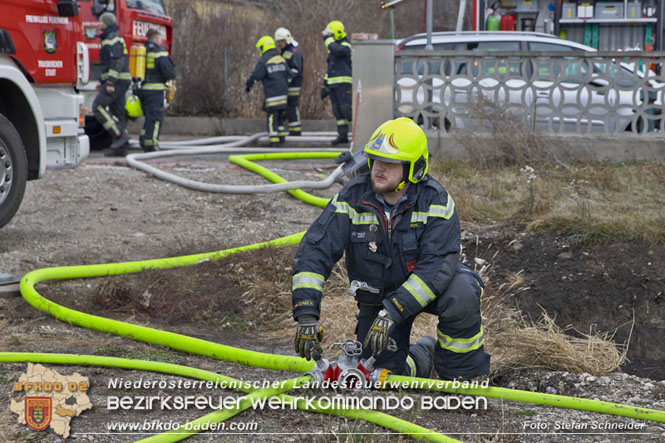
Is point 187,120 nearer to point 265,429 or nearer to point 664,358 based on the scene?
point 664,358

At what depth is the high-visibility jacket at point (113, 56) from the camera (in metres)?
10.5

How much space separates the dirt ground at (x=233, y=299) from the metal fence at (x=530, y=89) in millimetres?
1831

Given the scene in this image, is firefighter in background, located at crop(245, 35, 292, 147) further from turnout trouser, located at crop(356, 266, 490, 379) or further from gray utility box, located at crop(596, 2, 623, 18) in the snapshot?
turnout trouser, located at crop(356, 266, 490, 379)

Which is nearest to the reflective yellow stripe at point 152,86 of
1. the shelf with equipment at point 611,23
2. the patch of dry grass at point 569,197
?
the patch of dry grass at point 569,197

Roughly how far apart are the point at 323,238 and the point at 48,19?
3997 mm

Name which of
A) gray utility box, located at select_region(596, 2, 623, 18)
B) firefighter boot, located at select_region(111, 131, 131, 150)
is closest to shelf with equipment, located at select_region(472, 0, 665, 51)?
gray utility box, located at select_region(596, 2, 623, 18)

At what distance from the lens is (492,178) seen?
8.31 m

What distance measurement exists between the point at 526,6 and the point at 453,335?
1177cm

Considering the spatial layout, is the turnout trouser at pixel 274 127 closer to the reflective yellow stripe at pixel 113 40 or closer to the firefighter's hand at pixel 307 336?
the reflective yellow stripe at pixel 113 40

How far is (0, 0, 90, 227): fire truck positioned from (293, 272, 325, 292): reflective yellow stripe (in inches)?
136

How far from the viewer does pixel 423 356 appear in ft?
13.4

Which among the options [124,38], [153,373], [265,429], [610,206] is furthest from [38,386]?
[124,38]

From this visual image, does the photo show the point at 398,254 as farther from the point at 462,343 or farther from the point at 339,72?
the point at 339,72

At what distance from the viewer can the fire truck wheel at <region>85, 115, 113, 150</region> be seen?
12062 millimetres
